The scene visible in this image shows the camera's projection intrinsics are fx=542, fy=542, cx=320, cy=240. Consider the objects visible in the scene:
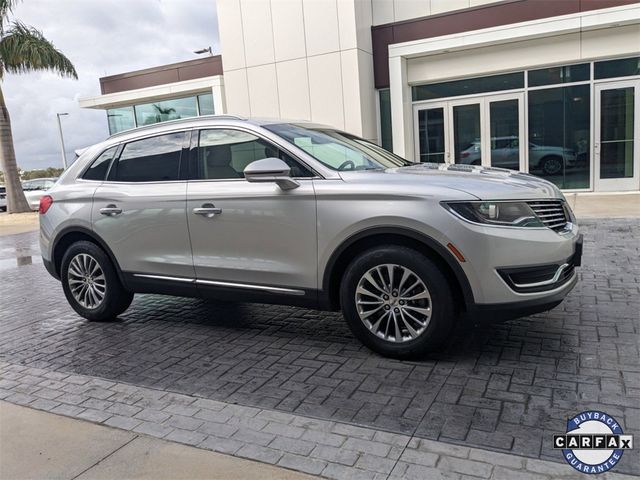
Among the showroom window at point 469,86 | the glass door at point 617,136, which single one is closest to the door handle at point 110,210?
the showroom window at point 469,86

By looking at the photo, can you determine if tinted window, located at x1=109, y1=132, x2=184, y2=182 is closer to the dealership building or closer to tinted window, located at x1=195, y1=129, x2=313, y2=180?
tinted window, located at x1=195, y1=129, x2=313, y2=180

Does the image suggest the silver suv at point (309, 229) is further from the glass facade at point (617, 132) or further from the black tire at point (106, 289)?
the glass facade at point (617, 132)

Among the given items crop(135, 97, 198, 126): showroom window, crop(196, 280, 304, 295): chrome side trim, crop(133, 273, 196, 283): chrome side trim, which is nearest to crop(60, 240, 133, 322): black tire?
crop(133, 273, 196, 283): chrome side trim

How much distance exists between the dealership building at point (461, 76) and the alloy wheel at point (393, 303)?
35.2 feet

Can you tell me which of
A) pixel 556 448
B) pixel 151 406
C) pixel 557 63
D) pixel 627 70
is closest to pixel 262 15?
pixel 557 63

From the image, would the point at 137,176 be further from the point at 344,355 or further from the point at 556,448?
the point at 556,448

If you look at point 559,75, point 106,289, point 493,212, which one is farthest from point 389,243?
point 559,75

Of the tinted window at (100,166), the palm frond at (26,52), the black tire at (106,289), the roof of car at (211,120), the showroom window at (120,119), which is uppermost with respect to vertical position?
the palm frond at (26,52)

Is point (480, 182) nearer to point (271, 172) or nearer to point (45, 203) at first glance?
point (271, 172)

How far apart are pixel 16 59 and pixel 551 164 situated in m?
18.7

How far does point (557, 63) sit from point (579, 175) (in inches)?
109

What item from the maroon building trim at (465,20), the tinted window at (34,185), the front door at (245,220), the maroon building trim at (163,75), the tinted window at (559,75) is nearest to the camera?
the front door at (245,220)

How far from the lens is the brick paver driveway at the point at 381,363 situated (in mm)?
3174

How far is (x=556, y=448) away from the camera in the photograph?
9.20 ft
